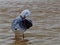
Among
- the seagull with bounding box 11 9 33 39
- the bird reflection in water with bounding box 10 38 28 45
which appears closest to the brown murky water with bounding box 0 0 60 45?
the bird reflection in water with bounding box 10 38 28 45

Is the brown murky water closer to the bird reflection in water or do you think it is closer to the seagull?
the bird reflection in water

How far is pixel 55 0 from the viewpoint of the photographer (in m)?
3.04

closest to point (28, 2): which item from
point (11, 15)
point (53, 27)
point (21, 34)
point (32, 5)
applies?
point (32, 5)

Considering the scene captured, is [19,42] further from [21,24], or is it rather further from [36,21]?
[36,21]

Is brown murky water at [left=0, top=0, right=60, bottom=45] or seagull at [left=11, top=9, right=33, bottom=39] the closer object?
seagull at [left=11, top=9, right=33, bottom=39]

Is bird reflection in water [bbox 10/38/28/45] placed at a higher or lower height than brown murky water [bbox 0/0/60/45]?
lower

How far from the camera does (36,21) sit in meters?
2.28

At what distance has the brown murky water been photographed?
1.91m

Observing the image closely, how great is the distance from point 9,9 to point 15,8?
83 millimetres

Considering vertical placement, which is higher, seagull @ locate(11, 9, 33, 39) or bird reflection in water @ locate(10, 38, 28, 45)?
seagull @ locate(11, 9, 33, 39)

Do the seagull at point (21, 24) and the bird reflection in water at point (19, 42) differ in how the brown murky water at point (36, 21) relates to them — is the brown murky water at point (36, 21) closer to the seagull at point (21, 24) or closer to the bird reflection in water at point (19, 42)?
the bird reflection in water at point (19, 42)

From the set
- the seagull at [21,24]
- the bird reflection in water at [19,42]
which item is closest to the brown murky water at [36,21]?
the bird reflection in water at [19,42]

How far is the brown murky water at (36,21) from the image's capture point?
1.91m

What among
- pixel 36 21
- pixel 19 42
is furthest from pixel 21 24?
pixel 36 21
